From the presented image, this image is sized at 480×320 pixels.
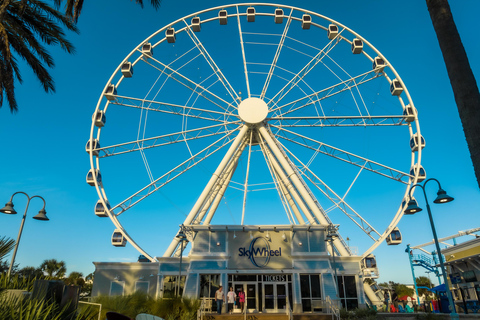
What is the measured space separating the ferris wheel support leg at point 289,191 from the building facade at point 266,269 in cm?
126

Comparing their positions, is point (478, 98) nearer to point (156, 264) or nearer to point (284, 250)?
point (284, 250)

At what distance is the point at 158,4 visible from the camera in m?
12.6

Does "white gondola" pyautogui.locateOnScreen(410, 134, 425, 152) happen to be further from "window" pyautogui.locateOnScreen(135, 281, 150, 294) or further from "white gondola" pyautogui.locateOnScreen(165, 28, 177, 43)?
"window" pyautogui.locateOnScreen(135, 281, 150, 294)

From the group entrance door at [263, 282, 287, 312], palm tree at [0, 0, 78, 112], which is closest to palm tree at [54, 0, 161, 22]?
palm tree at [0, 0, 78, 112]

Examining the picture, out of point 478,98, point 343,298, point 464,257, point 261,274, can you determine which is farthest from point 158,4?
point 464,257

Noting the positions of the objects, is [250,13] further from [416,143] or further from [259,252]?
[259,252]

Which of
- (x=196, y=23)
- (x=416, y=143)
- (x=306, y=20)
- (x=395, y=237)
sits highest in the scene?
(x=306, y=20)

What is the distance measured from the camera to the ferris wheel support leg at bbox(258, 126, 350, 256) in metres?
20.8

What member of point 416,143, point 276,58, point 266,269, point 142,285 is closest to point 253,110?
point 276,58

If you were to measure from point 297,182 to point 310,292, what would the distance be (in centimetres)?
627

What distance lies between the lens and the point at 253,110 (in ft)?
76.3

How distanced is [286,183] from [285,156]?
172 centimetres

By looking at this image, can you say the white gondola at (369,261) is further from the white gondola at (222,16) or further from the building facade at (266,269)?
the white gondola at (222,16)

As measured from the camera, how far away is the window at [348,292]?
20766mm
